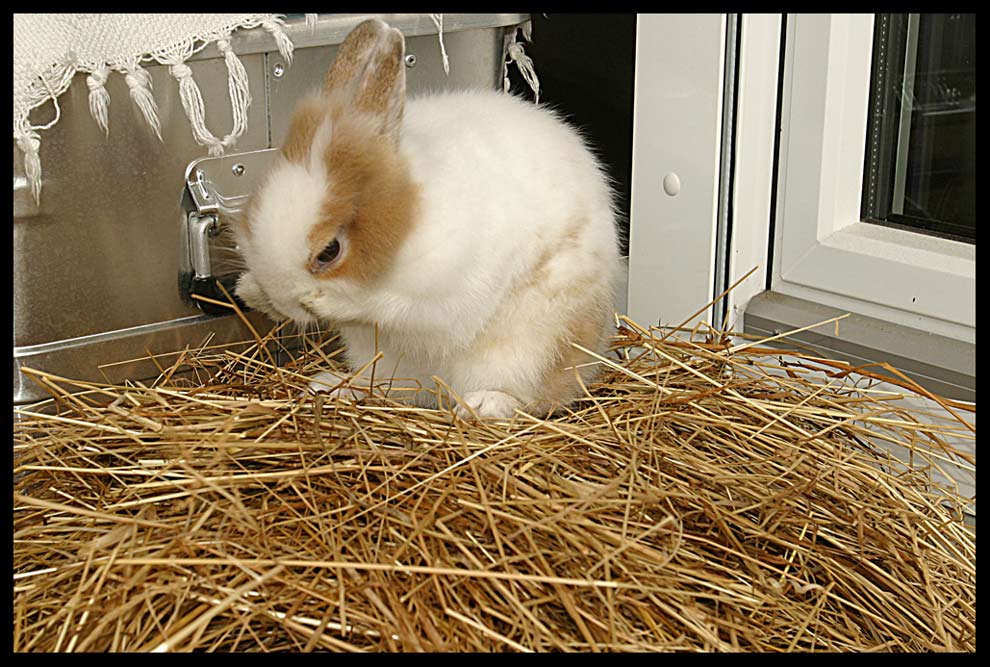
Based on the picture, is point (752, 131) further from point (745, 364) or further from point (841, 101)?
point (745, 364)

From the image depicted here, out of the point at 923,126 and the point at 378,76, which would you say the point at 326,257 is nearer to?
the point at 378,76

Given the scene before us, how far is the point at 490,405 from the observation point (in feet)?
4.92

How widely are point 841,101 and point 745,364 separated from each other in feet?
1.34

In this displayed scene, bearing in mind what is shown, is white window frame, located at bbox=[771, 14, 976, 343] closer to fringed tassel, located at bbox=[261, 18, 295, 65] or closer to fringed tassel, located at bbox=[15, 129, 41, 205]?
fringed tassel, located at bbox=[261, 18, 295, 65]

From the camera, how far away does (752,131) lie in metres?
1.65

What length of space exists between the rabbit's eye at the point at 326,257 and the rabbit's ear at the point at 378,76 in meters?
0.15

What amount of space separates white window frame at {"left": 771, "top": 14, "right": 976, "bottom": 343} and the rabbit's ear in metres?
0.58

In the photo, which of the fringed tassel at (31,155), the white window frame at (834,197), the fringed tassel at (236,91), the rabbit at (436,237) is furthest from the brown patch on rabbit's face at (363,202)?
the white window frame at (834,197)

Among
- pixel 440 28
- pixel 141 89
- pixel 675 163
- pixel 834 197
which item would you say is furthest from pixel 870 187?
pixel 141 89

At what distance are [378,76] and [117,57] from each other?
1.39 ft

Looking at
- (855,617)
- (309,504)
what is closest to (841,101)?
(855,617)

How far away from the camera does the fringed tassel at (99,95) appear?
4.94 ft

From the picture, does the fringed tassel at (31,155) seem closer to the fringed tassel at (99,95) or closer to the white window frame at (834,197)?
the fringed tassel at (99,95)

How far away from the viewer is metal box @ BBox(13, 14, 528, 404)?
5.09ft
